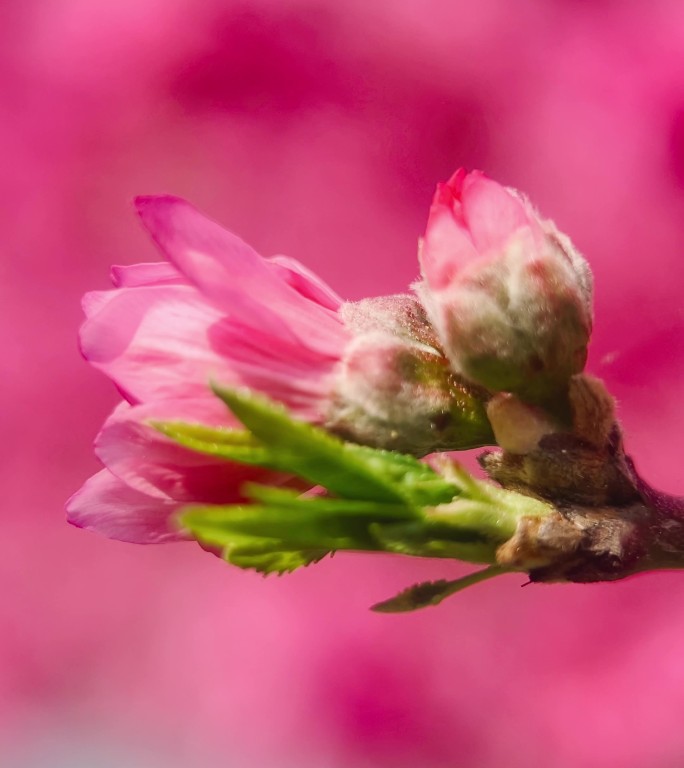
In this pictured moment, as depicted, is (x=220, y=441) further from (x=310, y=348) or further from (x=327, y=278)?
(x=327, y=278)

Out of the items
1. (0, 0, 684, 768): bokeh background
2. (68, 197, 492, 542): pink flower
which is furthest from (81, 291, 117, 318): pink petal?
(0, 0, 684, 768): bokeh background

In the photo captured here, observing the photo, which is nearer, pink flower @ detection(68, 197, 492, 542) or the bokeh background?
pink flower @ detection(68, 197, 492, 542)

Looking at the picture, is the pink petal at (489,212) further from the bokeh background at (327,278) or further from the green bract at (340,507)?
the bokeh background at (327,278)

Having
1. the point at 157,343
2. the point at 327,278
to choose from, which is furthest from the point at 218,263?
the point at 327,278

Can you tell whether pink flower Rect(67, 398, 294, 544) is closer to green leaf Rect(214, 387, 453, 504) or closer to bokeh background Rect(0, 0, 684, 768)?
green leaf Rect(214, 387, 453, 504)

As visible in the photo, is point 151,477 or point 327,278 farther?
point 327,278

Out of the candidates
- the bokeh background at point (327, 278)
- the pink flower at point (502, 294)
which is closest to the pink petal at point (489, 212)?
the pink flower at point (502, 294)

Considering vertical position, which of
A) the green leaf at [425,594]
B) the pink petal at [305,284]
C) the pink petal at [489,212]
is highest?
the pink petal at [489,212]
